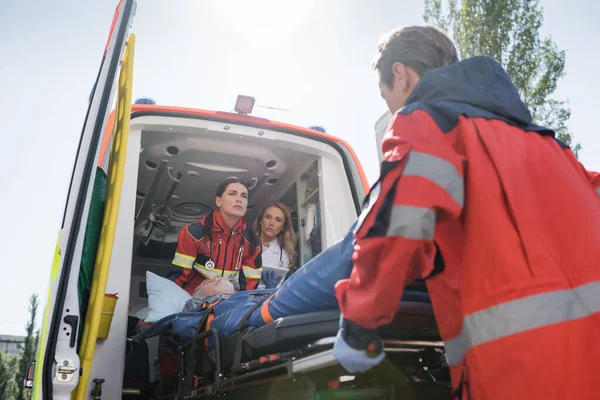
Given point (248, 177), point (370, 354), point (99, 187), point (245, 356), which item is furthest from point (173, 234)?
point (370, 354)

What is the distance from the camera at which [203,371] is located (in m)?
2.29

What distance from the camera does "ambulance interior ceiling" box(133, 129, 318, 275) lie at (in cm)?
395

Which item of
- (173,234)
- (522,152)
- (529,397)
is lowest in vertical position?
(529,397)

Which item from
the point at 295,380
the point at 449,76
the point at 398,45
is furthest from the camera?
the point at 295,380

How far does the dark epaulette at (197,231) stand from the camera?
3873 millimetres

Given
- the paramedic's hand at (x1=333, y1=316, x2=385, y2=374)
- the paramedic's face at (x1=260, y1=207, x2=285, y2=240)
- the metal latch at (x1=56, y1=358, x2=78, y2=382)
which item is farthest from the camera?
the paramedic's face at (x1=260, y1=207, x2=285, y2=240)

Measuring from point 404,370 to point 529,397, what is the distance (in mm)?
685

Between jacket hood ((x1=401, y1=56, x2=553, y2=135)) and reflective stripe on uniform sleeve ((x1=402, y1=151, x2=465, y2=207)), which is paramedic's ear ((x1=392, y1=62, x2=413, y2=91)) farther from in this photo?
reflective stripe on uniform sleeve ((x1=402, y1=151, x2=465, y2=207))

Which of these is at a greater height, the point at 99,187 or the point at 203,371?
the point at 99,187

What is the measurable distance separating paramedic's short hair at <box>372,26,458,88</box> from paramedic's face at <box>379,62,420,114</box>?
1 centimetres

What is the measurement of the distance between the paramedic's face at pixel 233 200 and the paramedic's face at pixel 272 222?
374 millimetres

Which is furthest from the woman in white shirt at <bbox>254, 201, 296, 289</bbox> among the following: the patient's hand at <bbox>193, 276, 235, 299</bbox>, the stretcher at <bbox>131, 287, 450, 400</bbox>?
the stretcher at <bbox>131, 287, 450, 400</bbox>

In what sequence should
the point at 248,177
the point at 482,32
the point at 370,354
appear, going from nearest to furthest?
the point at 370,354, the point at 248,177, the point at 482,32

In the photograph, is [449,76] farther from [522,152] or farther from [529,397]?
[529,397]
